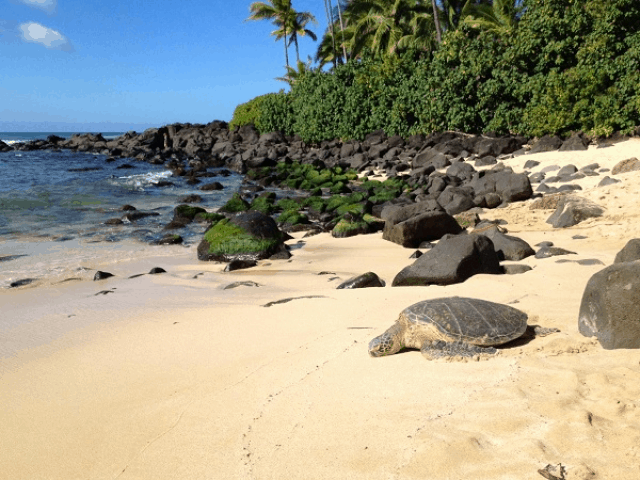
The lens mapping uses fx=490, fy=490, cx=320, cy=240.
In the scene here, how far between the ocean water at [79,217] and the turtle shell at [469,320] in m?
6.36

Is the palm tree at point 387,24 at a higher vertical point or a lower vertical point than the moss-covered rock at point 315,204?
higher

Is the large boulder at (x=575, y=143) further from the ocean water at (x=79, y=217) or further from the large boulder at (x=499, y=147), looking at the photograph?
the ocean water at (x=79, y=217)

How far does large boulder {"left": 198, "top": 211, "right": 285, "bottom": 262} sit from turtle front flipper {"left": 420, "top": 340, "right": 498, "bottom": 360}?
558 centimetres

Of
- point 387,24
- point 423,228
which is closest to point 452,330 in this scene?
point 423,228

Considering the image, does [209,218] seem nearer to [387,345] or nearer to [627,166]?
[387,345]

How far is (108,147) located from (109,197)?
28.8m

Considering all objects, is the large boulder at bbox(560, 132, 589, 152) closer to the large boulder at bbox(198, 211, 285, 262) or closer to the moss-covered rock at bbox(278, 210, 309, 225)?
the moss-covered rock at bbox(278, 210, 309, 225)

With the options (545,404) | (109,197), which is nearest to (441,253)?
(545,404)

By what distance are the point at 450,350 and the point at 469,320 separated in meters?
0.32

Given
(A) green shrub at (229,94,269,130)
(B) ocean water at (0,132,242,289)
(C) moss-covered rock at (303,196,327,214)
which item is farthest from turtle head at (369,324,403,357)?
(A) green shrub at (229,94,269,130)

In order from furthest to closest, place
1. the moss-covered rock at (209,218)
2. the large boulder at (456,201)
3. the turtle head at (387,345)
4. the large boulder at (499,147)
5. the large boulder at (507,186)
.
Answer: the large boulder at (499,147) < the moss-covered rock at (209,218) < the large boulder at (507,186) < the large boulder at (456,201) < the turtle head at (387,345)

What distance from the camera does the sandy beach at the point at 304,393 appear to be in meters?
2.77

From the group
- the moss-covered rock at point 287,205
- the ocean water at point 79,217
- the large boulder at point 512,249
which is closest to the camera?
the large boulder at point 512,249

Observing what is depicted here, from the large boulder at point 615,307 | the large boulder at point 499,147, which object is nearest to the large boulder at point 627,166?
the large boulder at point 499,147
